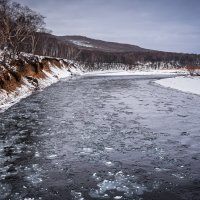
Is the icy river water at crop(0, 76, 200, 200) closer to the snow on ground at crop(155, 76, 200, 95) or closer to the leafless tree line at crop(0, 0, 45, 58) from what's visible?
the snow on ground at crop(155, 76, 200, 95)

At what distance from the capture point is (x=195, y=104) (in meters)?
22.4

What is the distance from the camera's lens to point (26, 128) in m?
14.6

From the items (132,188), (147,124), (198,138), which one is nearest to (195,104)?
(147,124)

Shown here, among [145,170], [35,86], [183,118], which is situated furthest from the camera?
[35,86]

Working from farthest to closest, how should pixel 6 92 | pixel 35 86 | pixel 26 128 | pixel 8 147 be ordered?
pixel 35 86
pixel 6 92
pixel 26 128
pixel 8 147

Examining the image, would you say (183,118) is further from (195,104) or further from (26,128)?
(26,128)

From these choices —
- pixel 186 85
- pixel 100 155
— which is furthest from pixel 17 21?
pixel 100 155

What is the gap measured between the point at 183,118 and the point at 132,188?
993cm

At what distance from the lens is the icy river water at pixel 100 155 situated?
7738 millimetres

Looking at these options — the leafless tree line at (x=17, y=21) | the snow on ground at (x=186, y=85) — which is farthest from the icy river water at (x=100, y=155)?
the leafless tree line at (x=17, y=21)

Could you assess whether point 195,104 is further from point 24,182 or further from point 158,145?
point 24,182

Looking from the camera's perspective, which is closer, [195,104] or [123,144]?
[123,144]

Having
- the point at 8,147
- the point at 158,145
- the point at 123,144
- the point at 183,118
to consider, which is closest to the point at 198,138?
the point at 158,145

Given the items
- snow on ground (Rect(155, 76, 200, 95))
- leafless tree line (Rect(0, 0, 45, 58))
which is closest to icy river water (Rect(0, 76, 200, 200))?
snow on ground (Rect(155, 76, 200, 95))
